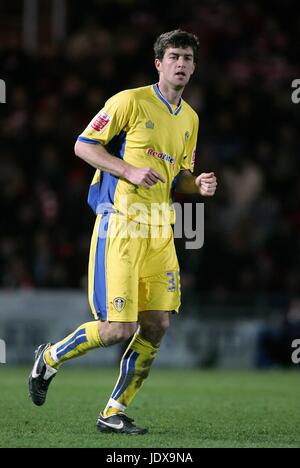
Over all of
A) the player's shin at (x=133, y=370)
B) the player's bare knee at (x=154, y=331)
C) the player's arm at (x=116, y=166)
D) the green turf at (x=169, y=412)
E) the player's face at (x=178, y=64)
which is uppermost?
the player's face at (x=178, y=64)

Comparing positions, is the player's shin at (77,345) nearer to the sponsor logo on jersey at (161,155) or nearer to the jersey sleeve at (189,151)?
the sponsor logo on jersey at (161,155)

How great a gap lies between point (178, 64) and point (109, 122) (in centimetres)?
56

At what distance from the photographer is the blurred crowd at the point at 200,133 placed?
13.4 m

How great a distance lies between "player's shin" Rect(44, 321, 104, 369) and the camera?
6105 millimetres

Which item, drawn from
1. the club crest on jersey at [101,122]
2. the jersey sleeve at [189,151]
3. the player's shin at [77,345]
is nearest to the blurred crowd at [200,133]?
the jersey sleeve at [189,151]

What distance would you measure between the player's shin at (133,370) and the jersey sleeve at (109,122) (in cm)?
126

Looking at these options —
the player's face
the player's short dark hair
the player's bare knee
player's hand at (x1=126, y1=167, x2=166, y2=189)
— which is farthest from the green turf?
the player's short dark hair

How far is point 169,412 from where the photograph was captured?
290 inches

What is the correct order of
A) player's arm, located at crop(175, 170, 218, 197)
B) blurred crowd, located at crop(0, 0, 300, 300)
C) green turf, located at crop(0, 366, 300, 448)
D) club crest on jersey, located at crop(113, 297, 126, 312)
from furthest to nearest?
blurred crowd, located at crop(0, 0, 300, 300) < player's arm, located at crop(175, 170, 218, 197) < club crest on jersey, located at crop(113, 297, 126, 312) < green turf, located at crop(0, 366, 300, 448)

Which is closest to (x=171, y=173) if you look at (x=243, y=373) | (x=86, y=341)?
(x=86, y=341)

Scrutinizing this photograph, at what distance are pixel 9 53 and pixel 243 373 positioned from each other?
584 centimetres

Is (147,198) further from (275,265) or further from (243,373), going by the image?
(275,265)

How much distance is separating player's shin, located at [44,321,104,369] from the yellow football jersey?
2.39 ft

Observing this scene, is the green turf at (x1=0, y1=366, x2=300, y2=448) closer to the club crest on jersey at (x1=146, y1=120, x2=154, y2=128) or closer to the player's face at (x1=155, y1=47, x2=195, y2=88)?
the club crest on jersey at (x1=146, y1=120, x2=154, y2=128)
